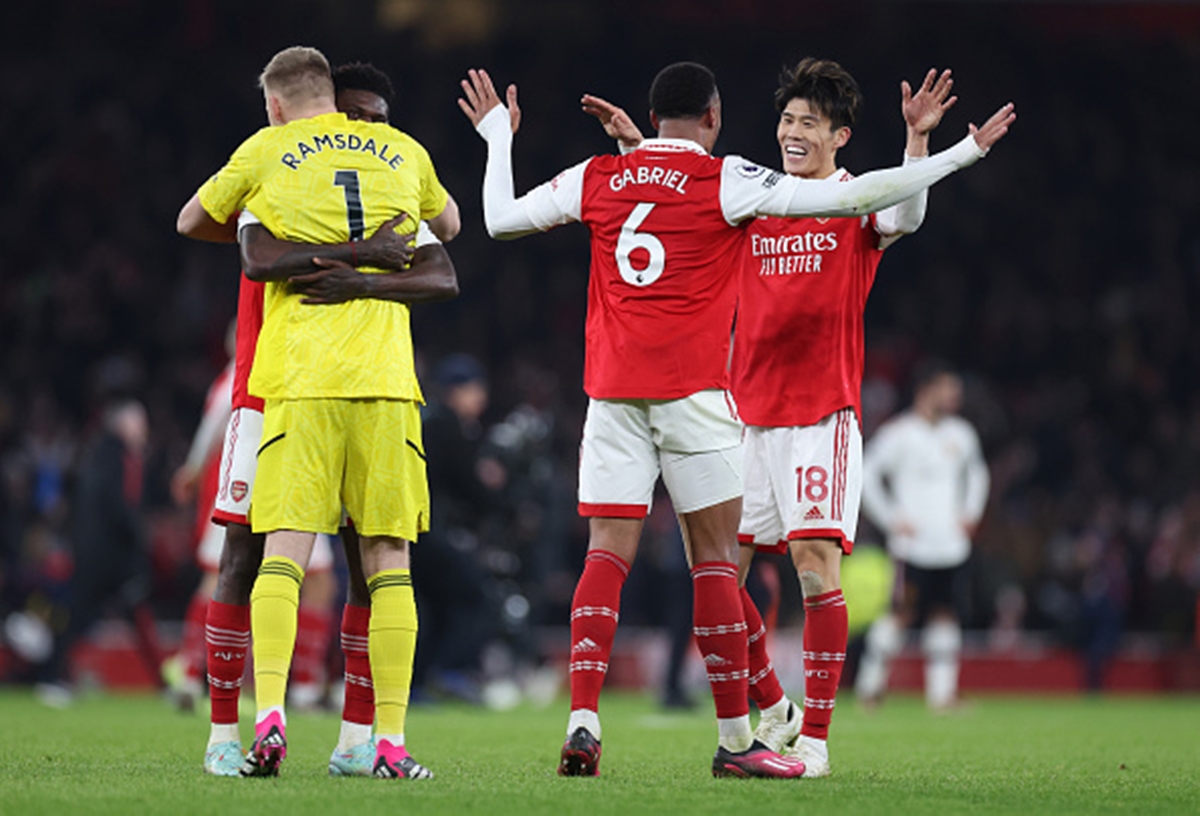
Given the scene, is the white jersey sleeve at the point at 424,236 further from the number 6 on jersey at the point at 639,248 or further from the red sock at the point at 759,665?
the red sock at the point at 759,665

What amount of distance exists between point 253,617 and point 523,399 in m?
14.5

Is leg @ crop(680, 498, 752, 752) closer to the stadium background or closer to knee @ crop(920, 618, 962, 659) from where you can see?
knee @ crop(920, 618, 962, 659)

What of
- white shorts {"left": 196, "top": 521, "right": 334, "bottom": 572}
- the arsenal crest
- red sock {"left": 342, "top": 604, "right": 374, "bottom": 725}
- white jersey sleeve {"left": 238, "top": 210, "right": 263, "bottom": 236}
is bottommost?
red sock {"left": 342, "top": 604, "right": 374, "bottom": 725}

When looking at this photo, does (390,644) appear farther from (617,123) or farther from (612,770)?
(617,123)

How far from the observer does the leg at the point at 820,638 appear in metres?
6.21

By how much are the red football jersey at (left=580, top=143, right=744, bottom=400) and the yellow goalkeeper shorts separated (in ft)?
2.67

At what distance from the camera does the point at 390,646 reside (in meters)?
5.52

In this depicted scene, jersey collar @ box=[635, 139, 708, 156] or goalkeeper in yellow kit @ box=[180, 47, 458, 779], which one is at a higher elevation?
jersey collar @ box=[635, 139, 708, 156]

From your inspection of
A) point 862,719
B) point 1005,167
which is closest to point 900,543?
point 862,719

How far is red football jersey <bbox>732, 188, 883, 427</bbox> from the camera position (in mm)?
6457

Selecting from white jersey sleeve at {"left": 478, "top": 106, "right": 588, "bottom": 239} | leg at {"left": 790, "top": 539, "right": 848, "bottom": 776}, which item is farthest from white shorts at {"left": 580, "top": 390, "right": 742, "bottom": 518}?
white jersey sleeve at {"left": 478, "top": 106, "right": 588, "bottom": 239}

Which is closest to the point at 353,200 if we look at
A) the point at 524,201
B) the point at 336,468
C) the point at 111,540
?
the point at 524,201

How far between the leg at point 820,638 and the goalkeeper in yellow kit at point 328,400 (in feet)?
4.96

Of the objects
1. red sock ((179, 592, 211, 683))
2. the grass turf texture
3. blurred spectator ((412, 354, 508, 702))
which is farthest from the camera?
blurred spectator ((412, 354, 508, 702))
